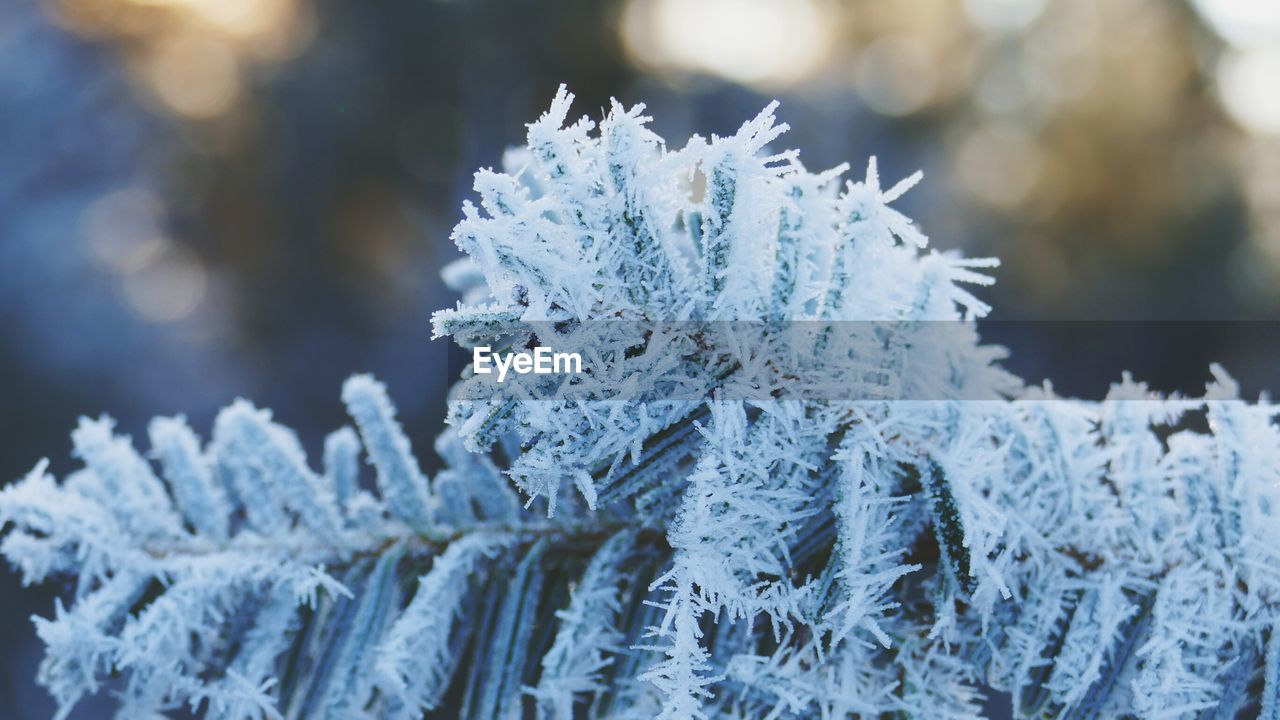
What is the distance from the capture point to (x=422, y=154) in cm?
283

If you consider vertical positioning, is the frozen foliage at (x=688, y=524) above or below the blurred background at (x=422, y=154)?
below

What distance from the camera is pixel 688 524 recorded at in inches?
8.7

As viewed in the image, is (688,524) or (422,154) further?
(422,154)

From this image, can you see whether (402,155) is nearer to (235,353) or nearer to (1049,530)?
(235,353)

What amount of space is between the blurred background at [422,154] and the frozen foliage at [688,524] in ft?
3.79

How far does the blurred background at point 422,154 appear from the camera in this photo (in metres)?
2.21

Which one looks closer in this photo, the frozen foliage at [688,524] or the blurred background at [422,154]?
the frozen foliage at [688,524]

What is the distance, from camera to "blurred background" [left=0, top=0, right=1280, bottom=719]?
2.21 meters

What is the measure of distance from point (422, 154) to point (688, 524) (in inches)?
111

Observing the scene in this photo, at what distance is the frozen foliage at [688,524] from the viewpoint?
22cm

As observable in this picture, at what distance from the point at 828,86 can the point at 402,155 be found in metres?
1.90

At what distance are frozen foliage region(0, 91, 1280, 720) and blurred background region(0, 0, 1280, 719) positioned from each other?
1.15 meters

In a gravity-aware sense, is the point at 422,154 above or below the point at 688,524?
above

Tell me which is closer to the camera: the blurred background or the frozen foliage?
the frozen foliage
